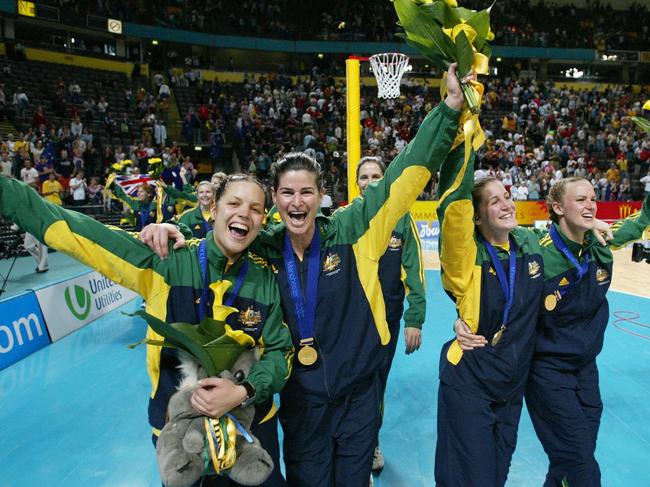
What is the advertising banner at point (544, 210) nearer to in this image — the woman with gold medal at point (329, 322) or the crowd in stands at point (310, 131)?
the crowd in stands at point (310, 131)

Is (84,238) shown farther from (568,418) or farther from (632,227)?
(632,227)

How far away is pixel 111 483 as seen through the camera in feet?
11.3

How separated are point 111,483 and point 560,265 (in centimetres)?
329

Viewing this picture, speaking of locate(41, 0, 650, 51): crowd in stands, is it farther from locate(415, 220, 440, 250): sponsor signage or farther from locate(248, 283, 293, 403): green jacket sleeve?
locate(248, 283, 293, 403): green jacket sleeve

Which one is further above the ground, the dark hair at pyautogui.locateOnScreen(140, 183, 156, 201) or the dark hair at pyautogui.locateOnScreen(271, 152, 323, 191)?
the dark hair at pyautogui.locateOnScreen(271, 152, 323, 191)

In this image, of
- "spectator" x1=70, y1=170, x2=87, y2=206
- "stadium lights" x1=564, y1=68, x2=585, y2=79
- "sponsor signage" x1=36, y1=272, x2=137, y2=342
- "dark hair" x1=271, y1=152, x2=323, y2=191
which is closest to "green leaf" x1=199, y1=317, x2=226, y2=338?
"dark hair" x1=271, y1=152, x2=323, y2=191

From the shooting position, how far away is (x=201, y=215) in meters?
6.16

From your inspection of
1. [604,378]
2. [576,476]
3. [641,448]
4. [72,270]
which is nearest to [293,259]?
[576,476]

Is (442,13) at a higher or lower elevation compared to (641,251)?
higher

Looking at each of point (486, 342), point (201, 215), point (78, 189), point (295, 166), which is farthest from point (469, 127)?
point (78, 189)

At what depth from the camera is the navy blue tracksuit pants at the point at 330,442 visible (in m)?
2.25

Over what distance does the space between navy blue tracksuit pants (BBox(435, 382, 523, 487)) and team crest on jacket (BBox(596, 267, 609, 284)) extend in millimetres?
871

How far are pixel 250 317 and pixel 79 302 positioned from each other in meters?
6.00

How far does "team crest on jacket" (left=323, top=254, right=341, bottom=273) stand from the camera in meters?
2.31
